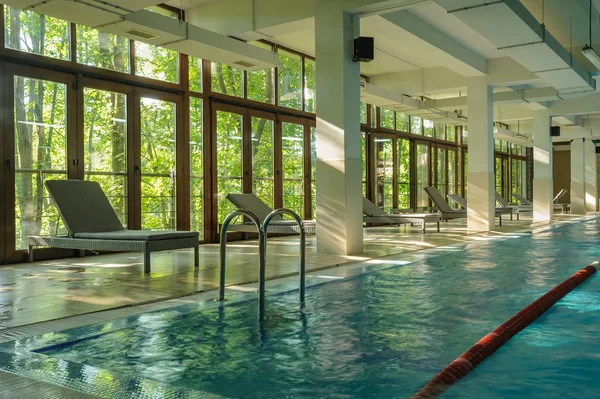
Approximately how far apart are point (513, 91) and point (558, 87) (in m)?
2.58

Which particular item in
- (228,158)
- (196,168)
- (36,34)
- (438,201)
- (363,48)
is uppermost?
(36,34)

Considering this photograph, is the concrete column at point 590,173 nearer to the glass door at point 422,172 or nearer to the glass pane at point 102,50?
the glass door at point 422,172

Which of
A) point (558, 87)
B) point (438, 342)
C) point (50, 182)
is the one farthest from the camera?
point (558, 87)

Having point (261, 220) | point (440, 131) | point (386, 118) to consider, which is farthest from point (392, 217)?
point (440, 131)

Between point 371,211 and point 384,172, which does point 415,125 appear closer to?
point 384,172

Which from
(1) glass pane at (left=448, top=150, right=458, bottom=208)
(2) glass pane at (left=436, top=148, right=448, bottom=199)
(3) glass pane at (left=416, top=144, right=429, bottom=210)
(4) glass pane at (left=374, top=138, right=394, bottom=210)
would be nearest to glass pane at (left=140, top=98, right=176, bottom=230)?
Answer: (4) glass pane at (left=374, top=138, right=394, bottom=210)

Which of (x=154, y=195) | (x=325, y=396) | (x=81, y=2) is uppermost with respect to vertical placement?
(x=81, y=2)

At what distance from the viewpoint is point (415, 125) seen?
17672mm

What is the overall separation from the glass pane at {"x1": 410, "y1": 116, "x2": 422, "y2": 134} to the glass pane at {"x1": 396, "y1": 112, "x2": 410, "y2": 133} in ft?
0.75

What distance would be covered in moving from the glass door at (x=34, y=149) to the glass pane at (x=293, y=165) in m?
5.10

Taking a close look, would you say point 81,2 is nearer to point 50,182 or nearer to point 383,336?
point 50,182

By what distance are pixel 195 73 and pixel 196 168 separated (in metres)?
1.70

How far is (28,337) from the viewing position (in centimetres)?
336

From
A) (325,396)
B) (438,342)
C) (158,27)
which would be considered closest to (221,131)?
(158,27)
